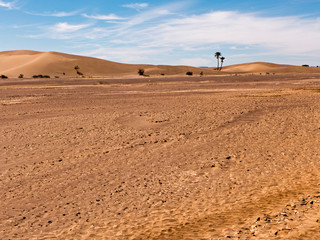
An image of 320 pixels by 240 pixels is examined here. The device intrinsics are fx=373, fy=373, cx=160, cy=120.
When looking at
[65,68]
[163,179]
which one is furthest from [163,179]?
[65,68]

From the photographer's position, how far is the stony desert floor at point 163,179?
4629mm

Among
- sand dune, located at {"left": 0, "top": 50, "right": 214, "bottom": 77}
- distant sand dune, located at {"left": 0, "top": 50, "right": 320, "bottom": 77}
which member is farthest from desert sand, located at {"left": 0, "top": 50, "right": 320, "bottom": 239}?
sand dune, located at {"left": 0, "top": 50, "right": 214, "bottom": 77}

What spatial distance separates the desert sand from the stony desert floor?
0.02 meters

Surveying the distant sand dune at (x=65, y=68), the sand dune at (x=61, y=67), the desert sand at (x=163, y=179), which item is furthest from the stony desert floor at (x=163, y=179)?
the sand dune at (x=61, y=67)

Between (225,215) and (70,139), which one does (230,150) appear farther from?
(70,139)

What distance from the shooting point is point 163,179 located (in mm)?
6609

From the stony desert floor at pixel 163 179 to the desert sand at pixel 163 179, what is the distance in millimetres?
17

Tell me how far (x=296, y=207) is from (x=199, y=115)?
9.27m

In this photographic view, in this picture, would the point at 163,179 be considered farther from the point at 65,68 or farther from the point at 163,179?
the point at 65,68

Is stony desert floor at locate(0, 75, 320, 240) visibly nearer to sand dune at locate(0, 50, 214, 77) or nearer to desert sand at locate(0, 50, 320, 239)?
desert sand at locate(0, 50, 320, 239)

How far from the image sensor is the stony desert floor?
4629 mm

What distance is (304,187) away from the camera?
5.95 m

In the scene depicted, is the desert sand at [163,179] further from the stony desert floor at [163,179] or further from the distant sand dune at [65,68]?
the distant sand dune at [65,68]

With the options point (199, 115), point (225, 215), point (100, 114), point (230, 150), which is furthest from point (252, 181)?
point (100, 114)
